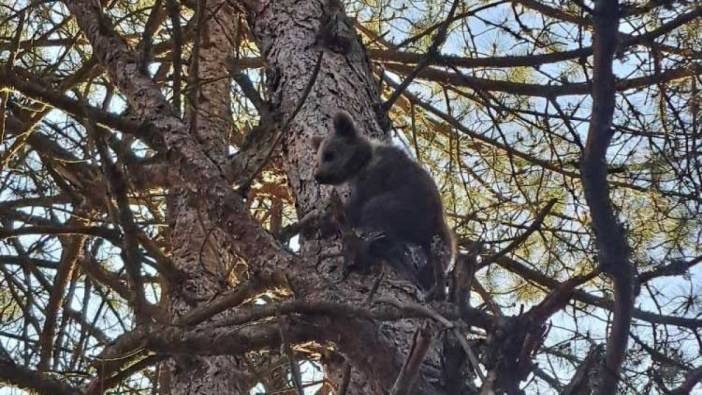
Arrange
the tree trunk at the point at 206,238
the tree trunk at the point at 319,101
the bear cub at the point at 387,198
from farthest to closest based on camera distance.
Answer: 1. the tree trunk at the point at 206,238
2. the bear cub at the point at 387,198
3. the tree trunk at the point at 319,101

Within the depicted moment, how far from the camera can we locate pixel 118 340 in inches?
103

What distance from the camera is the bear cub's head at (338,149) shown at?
3189 millimetres

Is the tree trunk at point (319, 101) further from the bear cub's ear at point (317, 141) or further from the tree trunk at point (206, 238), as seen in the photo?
the tree trunk at point (206, 238)

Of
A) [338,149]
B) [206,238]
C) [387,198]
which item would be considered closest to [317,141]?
[338,149]

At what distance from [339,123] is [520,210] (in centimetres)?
180

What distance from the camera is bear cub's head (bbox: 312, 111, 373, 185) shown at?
3.19 metres

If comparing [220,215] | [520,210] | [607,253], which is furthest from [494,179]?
[607,253]

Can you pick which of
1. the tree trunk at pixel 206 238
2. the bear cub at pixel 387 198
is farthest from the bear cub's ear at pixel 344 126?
the tree trunk at pixel 206 238

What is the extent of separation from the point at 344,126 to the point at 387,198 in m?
0.42

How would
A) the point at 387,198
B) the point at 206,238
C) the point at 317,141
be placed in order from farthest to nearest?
the point at 387,198
the point at 317,141
the point at 206,238

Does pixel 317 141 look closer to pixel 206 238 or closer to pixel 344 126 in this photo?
pixel 344 126

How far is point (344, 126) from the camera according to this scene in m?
3.27

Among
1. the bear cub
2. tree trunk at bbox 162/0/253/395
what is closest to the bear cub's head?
the bear cub

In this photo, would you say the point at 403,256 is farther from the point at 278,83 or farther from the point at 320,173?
the point at 278,83
